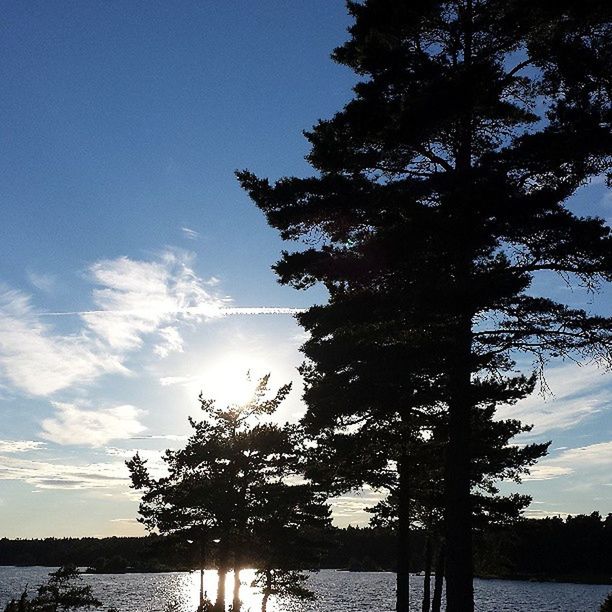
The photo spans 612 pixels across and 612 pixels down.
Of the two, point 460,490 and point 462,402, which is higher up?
point 462,402

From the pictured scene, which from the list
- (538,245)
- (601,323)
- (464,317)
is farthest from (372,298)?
(601,323)

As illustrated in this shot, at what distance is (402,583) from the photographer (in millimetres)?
24250

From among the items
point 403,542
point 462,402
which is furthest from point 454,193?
point 403,542

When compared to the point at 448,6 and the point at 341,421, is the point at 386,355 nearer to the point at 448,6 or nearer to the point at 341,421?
the point at 341,421

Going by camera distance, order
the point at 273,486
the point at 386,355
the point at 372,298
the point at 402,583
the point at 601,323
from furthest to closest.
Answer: the point at 273,486 < the point at 402,583 < the point at 386,355 < the point at 372,298 < the point at 601,323

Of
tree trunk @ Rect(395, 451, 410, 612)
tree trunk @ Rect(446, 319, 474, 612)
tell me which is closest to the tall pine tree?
tree trunk @ Rect(446, 319, 474, 612)

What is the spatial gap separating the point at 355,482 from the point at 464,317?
13.0 metres

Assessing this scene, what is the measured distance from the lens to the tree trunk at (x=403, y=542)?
2419 centimetres

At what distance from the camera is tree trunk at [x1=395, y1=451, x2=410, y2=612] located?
24.2 meters

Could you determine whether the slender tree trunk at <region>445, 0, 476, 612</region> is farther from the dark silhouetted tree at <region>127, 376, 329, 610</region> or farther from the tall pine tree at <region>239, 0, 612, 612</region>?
the dark silhouetted tree at <region>127, 376, 329, 610</region>

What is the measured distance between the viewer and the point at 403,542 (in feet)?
82.3

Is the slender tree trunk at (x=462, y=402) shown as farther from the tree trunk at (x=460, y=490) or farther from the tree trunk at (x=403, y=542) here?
the tree trunk at (x=403, y=542)

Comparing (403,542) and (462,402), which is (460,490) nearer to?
(462,402)

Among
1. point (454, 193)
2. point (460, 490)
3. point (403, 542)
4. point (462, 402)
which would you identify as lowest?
point (403, 542)
